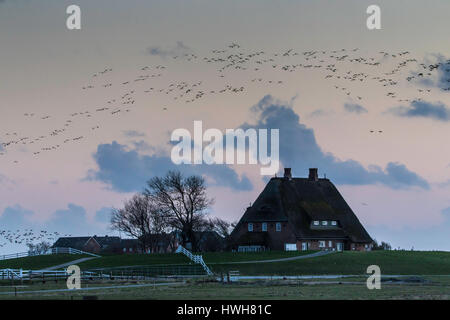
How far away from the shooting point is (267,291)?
64.4 m

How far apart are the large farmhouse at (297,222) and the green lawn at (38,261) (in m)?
26.5

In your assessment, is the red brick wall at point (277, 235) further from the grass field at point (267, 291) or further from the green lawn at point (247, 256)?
the grass field at point (267, 291)

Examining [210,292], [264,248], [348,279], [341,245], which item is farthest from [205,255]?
[210,292]

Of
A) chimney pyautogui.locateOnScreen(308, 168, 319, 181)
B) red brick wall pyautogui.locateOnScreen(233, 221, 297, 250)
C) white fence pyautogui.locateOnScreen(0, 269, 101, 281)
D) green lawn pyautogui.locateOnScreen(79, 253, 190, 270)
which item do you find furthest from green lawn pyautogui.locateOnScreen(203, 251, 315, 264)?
chimney pyautogui.locateOnScreen(308, 168, 319, 181)

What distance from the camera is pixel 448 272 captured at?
330 ft

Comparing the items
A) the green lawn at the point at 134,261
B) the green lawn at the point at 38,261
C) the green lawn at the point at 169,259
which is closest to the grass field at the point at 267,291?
the green lawn at the point at 134,261

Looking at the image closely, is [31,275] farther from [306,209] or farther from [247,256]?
[306,209]

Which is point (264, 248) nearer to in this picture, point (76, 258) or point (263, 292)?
point (76, 258)

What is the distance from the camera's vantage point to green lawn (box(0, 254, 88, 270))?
113 metres

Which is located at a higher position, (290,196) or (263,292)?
(290,196)

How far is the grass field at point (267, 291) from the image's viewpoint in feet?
192

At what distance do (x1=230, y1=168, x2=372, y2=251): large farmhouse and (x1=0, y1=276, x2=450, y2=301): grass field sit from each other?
5144 cm
